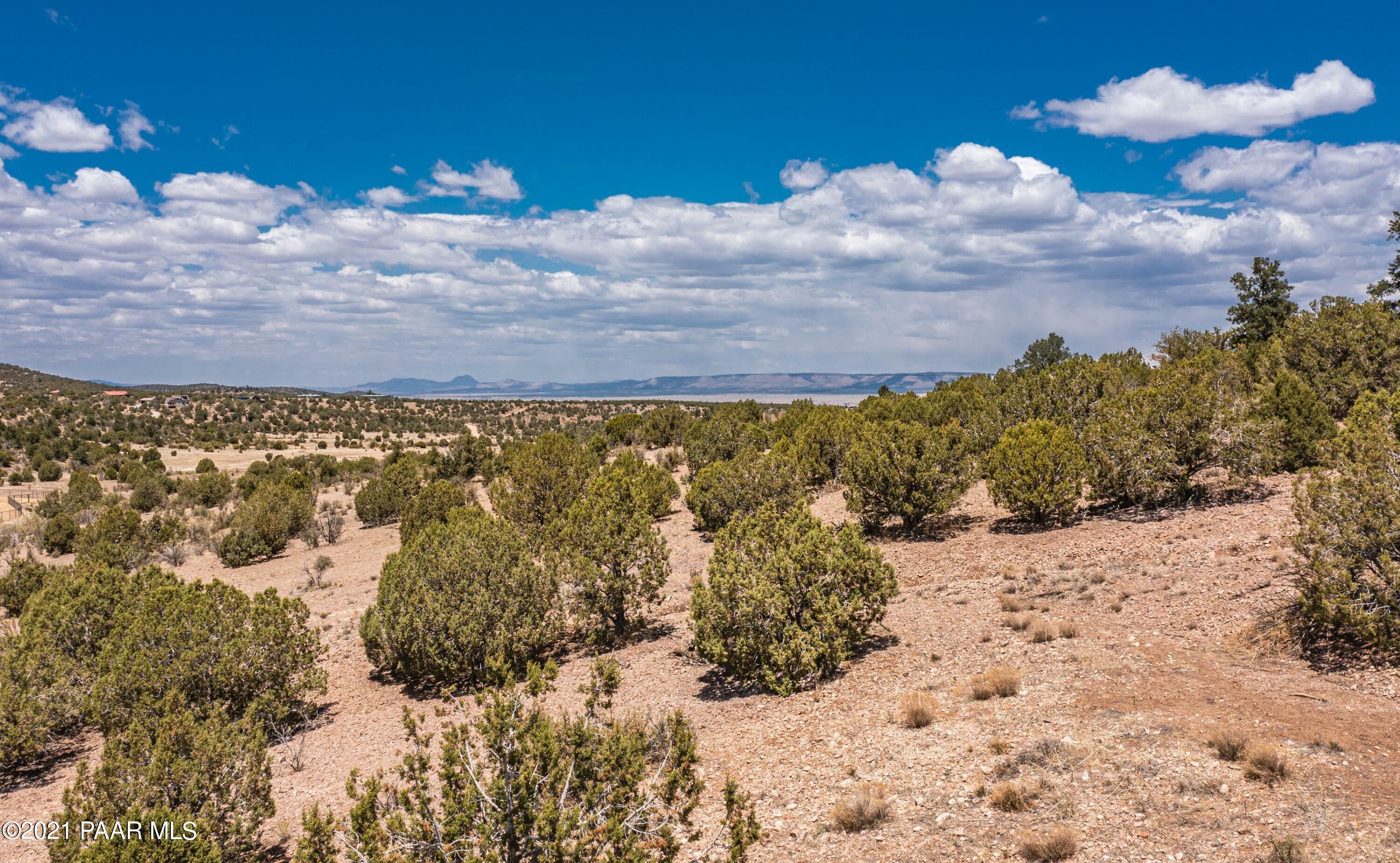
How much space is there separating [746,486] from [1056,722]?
14.0 m

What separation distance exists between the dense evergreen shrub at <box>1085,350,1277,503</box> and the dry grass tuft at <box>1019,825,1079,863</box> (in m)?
13.4

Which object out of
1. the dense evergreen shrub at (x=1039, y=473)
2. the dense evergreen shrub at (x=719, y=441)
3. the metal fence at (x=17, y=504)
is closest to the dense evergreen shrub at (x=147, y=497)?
the metal fence at (x=17, y=504)

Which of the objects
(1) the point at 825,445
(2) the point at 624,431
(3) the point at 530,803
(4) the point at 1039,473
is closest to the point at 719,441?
(1) the point at 825,445

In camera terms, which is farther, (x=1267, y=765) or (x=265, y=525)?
(x=265, y=525)

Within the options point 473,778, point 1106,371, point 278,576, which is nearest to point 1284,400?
point 1106,371

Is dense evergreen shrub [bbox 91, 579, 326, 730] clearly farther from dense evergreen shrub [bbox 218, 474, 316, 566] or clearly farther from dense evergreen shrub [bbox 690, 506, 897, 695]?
dense evergreen shrub [bbox 218, 474, 316, 566]

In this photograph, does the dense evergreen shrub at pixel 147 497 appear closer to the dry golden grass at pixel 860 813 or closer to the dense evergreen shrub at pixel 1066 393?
the dense evergreen shrub at pixel 1066 393

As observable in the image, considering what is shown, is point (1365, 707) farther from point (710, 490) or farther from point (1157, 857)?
point (710, 490)

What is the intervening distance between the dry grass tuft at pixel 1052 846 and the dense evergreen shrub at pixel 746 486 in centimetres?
1453

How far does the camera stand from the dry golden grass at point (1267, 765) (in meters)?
6.43

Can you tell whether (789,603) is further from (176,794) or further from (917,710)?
(176,794)

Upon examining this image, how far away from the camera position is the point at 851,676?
10.9 meters

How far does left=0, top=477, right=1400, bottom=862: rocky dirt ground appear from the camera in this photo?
245 inches

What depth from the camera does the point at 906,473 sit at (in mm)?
19016
